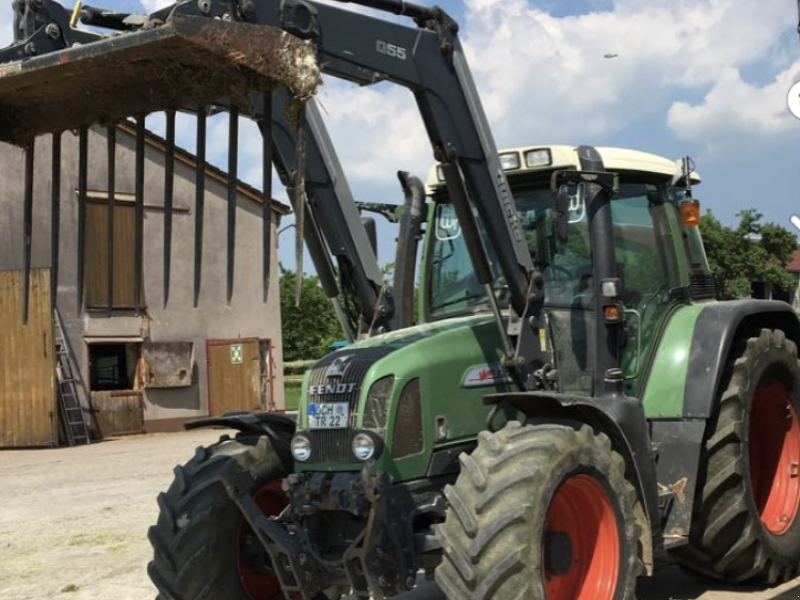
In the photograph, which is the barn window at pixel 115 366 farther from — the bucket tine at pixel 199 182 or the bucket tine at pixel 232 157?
the bucket tine at pixel 232 157

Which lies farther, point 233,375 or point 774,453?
point 233,375

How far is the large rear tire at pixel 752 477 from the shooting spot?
588 cm

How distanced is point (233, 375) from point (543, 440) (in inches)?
739

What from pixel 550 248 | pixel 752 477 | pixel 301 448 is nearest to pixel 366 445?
pixel 301 448

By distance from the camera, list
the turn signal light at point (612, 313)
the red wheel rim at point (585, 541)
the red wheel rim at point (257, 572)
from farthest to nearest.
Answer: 1. the turn signal light at point (612, 313)
2. the red wheel rim at point (257, 572)
3. the red wheel rim at point (585, 541)

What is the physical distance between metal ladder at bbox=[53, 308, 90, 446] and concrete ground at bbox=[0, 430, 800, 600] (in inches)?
88.4

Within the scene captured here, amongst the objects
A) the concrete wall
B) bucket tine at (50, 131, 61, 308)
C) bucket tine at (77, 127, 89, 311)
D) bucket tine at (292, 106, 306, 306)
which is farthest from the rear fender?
the concrete wall

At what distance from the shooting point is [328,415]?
16.5 ft

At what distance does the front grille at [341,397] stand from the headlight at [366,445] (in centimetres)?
7

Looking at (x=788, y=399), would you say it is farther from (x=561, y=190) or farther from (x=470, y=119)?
(x=470, y=119)

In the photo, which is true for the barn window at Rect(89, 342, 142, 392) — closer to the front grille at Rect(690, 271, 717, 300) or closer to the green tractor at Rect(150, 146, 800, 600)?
the green tractor at Rect(150, 146, 800, 600)

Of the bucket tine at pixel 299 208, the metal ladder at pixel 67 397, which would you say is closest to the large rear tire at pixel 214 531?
the bucket tine at pixel 299 208

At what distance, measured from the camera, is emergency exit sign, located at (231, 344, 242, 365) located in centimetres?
2280

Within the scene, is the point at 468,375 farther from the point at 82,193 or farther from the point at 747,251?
the point at 747,251
